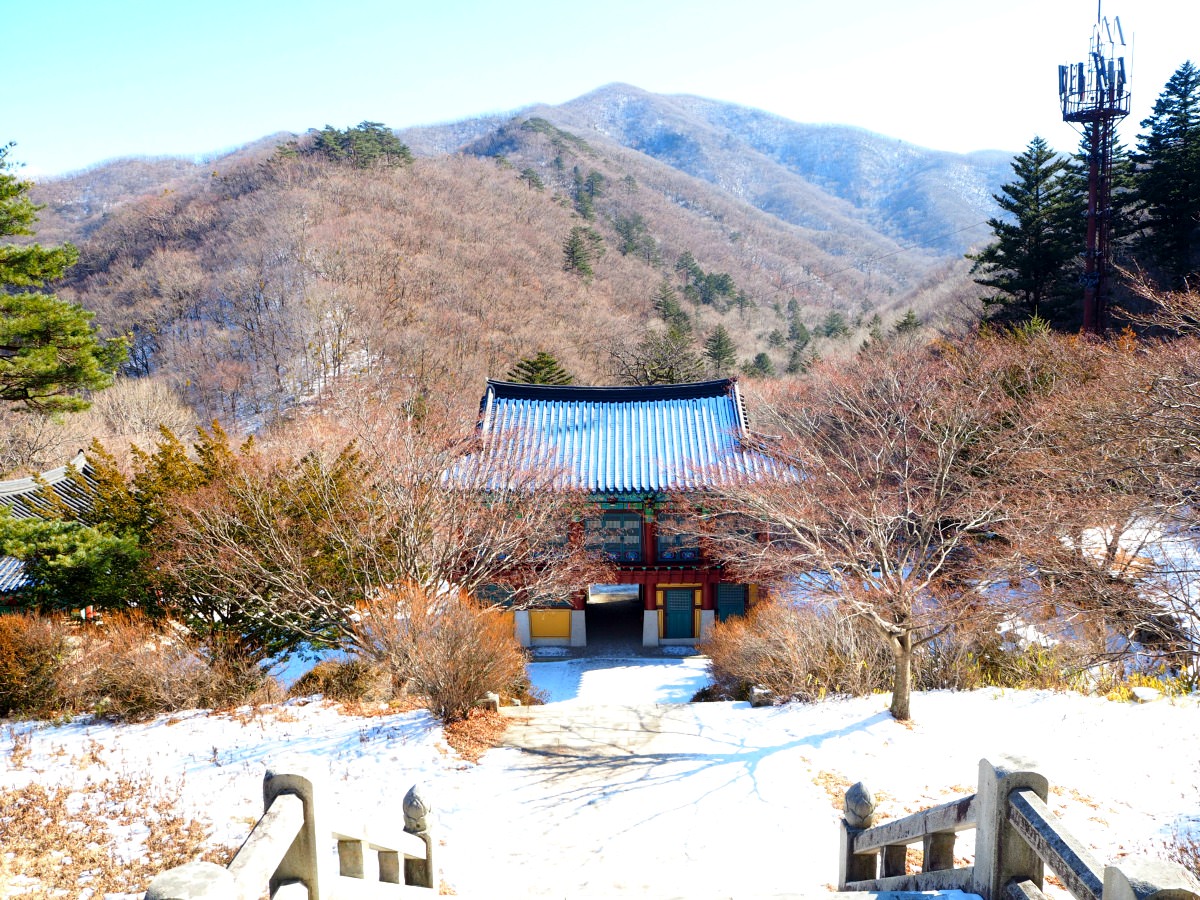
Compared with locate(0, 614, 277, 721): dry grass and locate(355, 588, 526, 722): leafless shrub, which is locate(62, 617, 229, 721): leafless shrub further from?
locate(355, 588, 526, 722): leafless shrub

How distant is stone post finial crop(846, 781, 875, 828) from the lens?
5.08m

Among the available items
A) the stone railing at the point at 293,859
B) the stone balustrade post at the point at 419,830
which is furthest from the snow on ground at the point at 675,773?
the stone railing at the point at 293,859

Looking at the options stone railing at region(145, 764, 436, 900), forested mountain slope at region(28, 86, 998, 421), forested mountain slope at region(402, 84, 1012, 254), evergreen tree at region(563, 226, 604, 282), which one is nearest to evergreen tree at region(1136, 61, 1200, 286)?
forested mountain slope at region(28, 86, 998, 421)

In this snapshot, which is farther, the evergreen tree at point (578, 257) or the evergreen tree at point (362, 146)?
the evergreen tree at point (362, 146)

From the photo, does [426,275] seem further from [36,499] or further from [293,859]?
[293,859]

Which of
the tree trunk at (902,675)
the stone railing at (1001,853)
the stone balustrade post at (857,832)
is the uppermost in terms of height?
the stone railing at (1001,853)

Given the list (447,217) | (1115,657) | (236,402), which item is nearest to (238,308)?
(236,402)

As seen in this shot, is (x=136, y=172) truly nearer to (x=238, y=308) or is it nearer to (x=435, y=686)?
(x=238, y=308)

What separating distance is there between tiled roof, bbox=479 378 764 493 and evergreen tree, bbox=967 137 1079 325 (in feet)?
54.1

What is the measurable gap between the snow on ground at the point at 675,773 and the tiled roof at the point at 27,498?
8.22 meters

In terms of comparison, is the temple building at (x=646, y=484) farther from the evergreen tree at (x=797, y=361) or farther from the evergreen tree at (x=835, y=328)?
the evergreen tree at (x=835, y=328)

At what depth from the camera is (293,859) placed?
3420 mm

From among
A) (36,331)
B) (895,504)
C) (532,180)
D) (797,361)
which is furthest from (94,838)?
(532,180)

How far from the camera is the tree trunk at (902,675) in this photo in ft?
29.0
